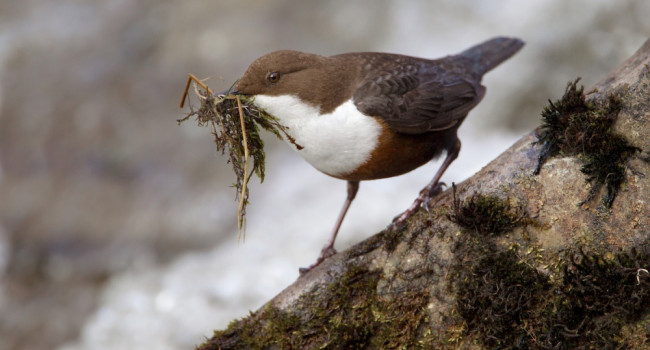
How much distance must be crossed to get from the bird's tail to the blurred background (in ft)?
7.59

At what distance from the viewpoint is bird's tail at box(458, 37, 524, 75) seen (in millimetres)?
4480

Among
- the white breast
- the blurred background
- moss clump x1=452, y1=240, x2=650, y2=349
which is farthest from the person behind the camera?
the blurred background

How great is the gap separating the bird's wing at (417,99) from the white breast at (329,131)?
9 cm

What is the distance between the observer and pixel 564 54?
747 cm

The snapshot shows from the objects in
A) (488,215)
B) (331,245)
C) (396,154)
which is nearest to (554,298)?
(488,215)

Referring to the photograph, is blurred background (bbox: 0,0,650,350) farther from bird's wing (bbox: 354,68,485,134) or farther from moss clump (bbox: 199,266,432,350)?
moss clump (bbox: 199,266,432,350)

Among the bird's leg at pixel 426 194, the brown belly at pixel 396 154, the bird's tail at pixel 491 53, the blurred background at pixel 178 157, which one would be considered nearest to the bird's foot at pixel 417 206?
the bird's leg at pixel 426 194

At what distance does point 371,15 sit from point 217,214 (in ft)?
10.5

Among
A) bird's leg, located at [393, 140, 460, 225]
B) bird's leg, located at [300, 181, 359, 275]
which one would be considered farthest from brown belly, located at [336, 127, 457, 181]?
bird's leg, located at [300, 181, 359, 275]

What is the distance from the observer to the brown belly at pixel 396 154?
341 centimetres

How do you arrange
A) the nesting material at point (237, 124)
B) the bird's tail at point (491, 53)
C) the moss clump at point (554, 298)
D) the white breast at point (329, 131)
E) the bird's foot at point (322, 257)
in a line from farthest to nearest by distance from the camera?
the bird's tail at point (491, 53)
the bird's foot at point (322, 257)
the white breast at point (329, 131)
the nesting material at point (237, 124)
the moss clump at point (554, 298)

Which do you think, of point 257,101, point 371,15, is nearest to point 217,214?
point 371,15

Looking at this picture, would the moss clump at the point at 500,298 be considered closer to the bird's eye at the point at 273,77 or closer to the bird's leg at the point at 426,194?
the bird's leg at the point at 426,194

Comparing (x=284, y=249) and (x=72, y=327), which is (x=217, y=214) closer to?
(x=284, y=249)
